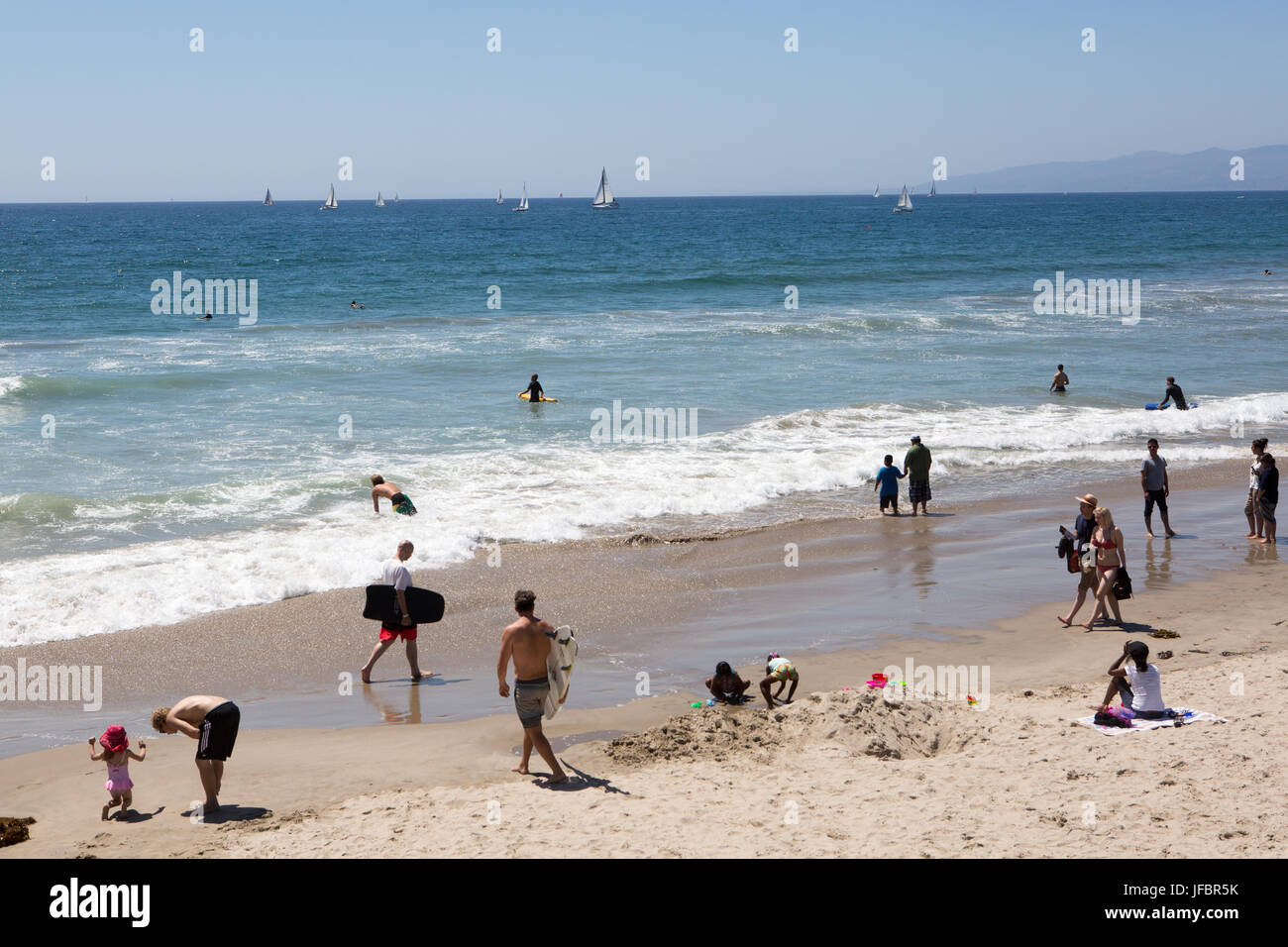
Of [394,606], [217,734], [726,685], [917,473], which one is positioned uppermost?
[917,473]

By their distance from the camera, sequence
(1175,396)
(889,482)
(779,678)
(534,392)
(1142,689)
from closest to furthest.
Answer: (1142,689)
(779,678)
(889,482)
(1175,396)
(534,392)

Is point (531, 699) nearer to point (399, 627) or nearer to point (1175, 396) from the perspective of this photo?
point (399, 627)

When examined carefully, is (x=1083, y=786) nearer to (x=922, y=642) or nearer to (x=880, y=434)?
(x=922, y=642)

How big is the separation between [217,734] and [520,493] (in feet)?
33.3

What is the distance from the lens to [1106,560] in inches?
440

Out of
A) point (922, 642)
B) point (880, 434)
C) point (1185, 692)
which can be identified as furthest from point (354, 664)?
point (880, 434)

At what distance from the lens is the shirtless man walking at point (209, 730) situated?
7.53 meters

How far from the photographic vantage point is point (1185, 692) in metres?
8.98

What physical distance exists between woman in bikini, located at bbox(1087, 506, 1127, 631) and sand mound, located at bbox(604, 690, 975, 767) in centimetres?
317

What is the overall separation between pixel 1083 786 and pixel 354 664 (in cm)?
690

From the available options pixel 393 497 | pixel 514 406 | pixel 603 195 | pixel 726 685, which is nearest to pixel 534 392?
pixel 514 406

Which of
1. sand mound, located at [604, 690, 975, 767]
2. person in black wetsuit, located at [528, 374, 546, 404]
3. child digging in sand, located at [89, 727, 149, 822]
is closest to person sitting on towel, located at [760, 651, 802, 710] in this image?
sand mound, located at [604, 690, 975, 767]

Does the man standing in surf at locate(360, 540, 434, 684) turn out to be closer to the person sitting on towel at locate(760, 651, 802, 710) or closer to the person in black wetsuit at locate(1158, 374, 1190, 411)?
the person sitting on towel at locate(760, 651, 802, 710)

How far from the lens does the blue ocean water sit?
15.2 meters
